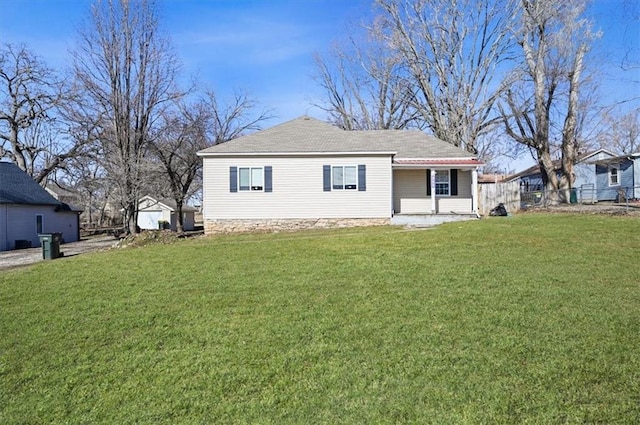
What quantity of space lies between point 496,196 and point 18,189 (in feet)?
93.3

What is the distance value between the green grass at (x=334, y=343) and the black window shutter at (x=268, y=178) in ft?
29.3

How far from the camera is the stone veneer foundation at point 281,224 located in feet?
59.1

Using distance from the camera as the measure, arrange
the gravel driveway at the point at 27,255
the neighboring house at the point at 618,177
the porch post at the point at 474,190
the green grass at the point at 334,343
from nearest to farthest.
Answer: the green grass at the point at 334,343
the gravel driveway at the point at 27,255
the porch post at the point at 474,190
the neighboring house at the point at 618,177

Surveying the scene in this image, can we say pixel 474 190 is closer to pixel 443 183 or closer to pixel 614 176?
pixel 443 183

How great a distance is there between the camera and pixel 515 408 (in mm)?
3312

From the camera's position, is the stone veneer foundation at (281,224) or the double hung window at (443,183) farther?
the double hung window at (443,183)

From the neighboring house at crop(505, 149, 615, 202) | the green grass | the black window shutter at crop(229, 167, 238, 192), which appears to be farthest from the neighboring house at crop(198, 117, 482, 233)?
the neighboring house at crop(505, 149, 615, 202)

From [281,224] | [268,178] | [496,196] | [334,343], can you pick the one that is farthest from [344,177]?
[334,343]

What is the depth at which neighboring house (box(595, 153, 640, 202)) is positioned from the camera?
26.1m

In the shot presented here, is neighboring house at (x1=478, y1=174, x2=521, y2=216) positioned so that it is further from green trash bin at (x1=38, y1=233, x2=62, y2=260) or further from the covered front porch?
green trash bin at (x1=38, y1=233, x2=62, y2=260)

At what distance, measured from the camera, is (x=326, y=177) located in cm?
1803

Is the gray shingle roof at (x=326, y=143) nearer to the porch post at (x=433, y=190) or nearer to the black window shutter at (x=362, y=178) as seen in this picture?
the black window shutter at (x=362, y=178)

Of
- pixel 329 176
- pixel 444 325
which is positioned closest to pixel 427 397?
pixel 444 325

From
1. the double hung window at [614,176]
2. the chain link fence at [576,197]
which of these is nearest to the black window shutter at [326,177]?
the chain link fence at [576,197]
